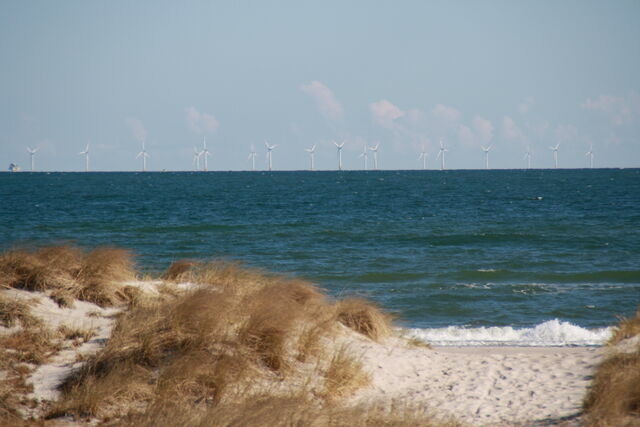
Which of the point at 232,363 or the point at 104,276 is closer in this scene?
the point at 232,363

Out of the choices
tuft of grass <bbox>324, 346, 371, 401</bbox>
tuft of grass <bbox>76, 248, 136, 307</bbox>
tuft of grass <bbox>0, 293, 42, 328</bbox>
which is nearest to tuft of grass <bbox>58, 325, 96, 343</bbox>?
tuft of grass <bbox>0, 293, 42, 328</bbox>

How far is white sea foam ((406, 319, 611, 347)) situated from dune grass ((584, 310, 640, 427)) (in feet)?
19.1

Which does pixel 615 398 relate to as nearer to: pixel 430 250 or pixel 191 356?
pixel 191 356

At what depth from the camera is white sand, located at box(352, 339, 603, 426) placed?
9.62 m

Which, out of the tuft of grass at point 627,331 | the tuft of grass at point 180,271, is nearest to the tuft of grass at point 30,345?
the tuft of grass at point 180,271

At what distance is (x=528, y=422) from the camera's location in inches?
358

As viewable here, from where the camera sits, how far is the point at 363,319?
13.8 metres

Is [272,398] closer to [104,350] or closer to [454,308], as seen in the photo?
[104,350]

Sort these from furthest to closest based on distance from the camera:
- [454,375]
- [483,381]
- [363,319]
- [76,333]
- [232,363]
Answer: [363,319], [454,375], [483,381], [76,333], [232,363]

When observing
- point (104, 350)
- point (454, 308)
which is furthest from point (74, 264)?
point (454, 308)

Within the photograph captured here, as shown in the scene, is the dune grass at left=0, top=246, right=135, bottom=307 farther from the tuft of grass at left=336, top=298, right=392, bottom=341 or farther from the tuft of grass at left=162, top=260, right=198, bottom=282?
the tuft of grass at left=336, top=298, right=392, bottom=341

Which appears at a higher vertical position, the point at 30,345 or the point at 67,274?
the point at 67,274

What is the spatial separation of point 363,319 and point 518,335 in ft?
18.1

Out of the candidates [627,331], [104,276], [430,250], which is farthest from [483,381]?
[430,250]
